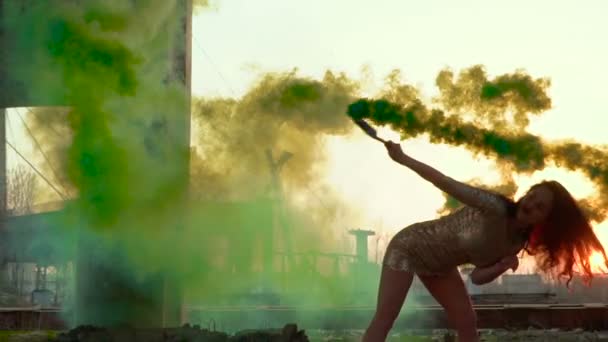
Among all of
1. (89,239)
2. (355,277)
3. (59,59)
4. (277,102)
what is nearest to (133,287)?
(89,239)

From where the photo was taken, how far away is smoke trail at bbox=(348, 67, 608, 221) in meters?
17.1

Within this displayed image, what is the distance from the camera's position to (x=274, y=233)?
2136 cm

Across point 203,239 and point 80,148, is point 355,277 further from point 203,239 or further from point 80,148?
point 80,148

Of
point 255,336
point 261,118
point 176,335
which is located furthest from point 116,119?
point 261,118

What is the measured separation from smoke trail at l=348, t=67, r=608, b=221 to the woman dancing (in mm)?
9293

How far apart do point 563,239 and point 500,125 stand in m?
11.5

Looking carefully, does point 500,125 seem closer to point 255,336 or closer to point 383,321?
point 255,336

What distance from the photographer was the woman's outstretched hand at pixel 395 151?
22.2 ft

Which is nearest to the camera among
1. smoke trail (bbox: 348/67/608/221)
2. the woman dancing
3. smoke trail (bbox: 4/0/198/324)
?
the woman dancing

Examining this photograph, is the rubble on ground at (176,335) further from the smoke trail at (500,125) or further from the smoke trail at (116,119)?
the smoke trail at (500,125)

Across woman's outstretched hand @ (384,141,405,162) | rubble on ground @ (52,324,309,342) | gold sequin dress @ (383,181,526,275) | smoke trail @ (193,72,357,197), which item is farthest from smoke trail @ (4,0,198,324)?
woman's outstretched hand @ (384,141,405,162)

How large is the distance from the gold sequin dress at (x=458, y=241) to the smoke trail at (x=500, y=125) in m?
9.28

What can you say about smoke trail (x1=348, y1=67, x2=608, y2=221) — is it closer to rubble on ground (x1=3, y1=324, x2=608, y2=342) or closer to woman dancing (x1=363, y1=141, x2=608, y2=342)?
rubble on ground (x1=3, y1=324, x2=608, y2=342)

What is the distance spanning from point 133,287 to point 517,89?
8.99 meters
